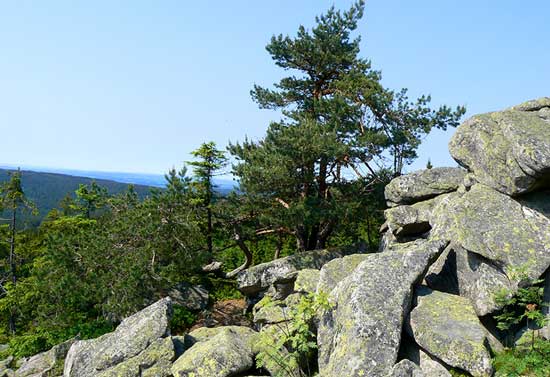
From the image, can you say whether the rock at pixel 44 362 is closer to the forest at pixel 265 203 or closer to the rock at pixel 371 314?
the forest at pixel 265 203

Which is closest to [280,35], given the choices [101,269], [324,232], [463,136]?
[324,232]

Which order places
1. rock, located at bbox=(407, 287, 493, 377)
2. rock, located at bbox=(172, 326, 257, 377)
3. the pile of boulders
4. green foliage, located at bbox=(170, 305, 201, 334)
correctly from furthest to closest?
green foliage, located at bbox=(170, 305, 201, 334), rock, located at bbox=(172, 326, 257, 377), the pile of boulders, rock, located at bbox=(407, 287, 493, 377)

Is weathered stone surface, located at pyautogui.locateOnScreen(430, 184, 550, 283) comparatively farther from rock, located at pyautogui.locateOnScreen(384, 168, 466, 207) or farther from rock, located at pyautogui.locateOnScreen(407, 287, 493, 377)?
rock, located at pyautogui.locateOnScreen(384, 168, 466, 207)

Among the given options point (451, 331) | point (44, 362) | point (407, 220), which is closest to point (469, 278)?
point (451, 331)

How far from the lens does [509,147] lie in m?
13.0

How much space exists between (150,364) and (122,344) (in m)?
1.31

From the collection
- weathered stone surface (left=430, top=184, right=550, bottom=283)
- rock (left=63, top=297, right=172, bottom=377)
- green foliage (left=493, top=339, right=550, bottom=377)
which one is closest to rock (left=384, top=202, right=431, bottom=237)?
weathered stone surface (left=430, top=184, right=550, bottom=283)

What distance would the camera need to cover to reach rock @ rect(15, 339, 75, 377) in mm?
18734

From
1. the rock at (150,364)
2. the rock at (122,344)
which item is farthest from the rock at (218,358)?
the rock at (122,344)

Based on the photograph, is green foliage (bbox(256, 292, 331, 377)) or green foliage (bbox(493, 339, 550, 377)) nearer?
green foliage (bbox(493, 339, 550, 377))

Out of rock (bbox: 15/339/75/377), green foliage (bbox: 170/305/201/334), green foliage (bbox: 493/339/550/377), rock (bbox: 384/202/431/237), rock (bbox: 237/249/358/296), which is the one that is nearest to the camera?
green foliage (bbox: 493/339/550/377)

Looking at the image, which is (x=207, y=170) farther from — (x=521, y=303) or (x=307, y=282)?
(x=521, y=303)

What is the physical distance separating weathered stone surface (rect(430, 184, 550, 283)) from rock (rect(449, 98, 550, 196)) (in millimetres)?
506

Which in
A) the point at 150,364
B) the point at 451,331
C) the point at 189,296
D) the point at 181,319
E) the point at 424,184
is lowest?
the point at 181,319
